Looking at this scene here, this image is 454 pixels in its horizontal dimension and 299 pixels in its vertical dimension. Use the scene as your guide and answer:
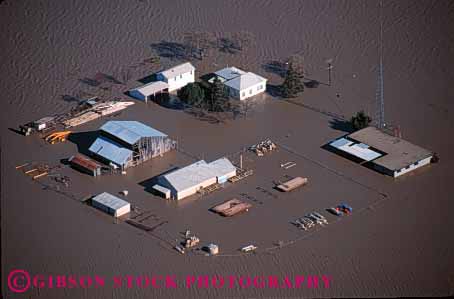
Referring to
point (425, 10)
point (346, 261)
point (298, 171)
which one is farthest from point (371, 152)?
A: point (425, 10)

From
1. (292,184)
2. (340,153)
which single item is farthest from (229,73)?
(292,184)

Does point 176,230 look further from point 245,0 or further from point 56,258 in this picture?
point 245,0

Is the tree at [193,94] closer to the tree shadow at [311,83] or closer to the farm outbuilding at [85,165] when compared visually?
the tree shadow at [311,83]

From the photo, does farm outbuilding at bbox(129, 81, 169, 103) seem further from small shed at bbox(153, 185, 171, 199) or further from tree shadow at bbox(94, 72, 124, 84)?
small shed at bbox(153, 185, 171, 199)

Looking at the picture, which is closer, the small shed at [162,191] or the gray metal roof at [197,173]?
the small shed at [162,191]

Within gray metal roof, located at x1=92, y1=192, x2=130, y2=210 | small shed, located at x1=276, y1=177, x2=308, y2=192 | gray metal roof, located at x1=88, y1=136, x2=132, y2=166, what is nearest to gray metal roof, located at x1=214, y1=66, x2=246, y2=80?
gray metal roof, located at x1=88, y1=136, x2=132, y2=166

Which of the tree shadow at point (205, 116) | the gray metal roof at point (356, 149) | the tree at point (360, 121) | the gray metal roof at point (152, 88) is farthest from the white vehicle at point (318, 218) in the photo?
the gray metal roof at point (152, 88)
